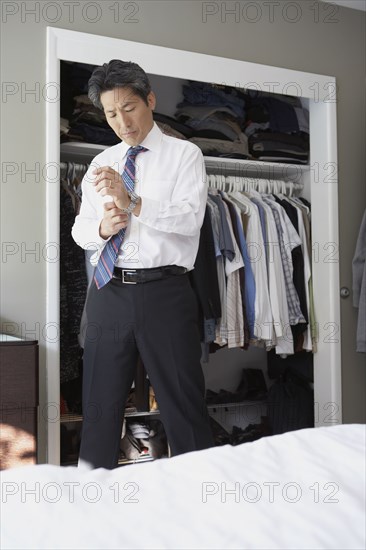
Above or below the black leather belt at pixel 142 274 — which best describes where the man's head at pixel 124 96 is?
above

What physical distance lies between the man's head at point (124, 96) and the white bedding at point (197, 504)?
155 cm

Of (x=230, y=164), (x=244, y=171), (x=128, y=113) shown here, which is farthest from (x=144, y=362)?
(x=244, y=171)

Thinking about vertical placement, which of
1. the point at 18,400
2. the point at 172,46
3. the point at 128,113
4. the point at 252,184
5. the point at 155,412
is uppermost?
the point at 172,46

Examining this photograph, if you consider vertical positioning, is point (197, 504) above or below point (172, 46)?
below

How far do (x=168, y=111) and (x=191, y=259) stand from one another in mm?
1173

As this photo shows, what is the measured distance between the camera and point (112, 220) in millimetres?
1949

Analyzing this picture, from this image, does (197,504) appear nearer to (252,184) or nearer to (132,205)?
(132,205)

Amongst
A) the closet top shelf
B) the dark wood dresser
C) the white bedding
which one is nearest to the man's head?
the closet top shelf

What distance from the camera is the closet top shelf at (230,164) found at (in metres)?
2.37

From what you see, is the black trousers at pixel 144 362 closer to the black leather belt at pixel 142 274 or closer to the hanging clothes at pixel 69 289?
the black leather belt at pixel 142 274

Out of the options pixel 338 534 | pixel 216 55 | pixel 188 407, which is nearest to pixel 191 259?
pixel 188 407

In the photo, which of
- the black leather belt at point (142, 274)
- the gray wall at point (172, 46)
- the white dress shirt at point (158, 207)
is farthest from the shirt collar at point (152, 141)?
the black leather belt at point (142, 274)

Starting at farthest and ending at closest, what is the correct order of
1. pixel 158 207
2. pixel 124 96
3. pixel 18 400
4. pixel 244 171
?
pixel 244 171
pixel 124 96
pixel 158 207
pixel 18 400

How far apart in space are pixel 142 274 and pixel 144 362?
314mm
